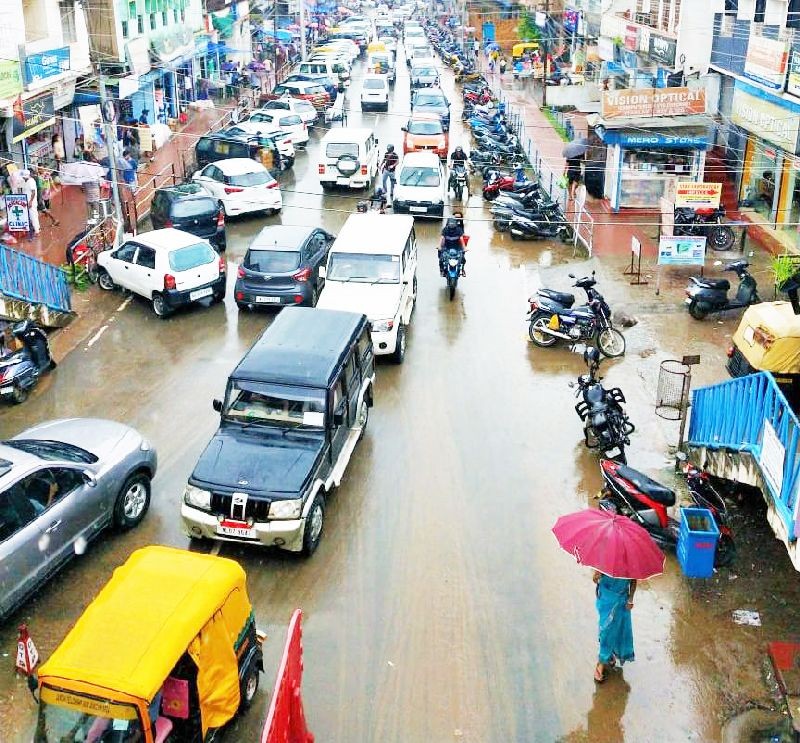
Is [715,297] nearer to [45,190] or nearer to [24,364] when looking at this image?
[24,364]

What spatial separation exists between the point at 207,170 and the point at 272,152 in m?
5.42

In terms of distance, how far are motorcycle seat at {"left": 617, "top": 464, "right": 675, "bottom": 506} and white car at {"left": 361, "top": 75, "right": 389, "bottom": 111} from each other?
3586cm

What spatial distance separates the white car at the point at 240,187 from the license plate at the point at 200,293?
22.6ft

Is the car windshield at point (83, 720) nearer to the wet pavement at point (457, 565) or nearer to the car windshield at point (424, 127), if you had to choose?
the wet pavement at point (457, 565)

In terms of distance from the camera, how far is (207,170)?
25.0 m

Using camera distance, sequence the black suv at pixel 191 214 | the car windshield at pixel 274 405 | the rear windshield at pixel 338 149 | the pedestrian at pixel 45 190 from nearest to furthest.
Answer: the car windshield at pixel 274 405 → the black suv at pixel 191 214 → the pedestrian at pixel 45 190 → the rear windshield at pixel 338 149

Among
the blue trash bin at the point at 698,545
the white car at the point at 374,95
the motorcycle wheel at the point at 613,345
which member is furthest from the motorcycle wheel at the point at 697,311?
the white car at the point at 374,95

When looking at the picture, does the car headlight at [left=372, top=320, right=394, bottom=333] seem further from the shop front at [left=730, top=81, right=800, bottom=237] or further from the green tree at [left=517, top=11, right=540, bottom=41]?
the green tree at [left=517, top=11, right=540, bottom=41]

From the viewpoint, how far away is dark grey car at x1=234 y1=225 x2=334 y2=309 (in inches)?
682

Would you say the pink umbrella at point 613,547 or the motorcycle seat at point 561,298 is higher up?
the pink umbrella at point 613,547

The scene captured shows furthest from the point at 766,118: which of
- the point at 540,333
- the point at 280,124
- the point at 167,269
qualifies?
the point at 280,124

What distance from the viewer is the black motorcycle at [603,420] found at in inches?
476

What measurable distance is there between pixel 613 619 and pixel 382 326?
304 inches

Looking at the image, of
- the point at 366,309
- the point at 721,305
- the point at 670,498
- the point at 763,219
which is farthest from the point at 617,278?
the point at 670,498
